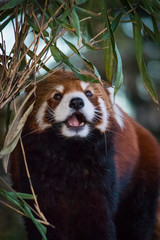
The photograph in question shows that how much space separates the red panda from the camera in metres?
1.56

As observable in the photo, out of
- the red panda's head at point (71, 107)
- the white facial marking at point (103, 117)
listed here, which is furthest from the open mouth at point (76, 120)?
the white facial marking at point (103, 117)

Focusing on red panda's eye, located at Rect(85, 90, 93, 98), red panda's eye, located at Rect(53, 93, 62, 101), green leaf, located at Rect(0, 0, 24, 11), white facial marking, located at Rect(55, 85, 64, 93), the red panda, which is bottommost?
the red panda

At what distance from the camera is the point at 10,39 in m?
1.60

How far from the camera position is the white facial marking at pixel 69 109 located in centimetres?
149

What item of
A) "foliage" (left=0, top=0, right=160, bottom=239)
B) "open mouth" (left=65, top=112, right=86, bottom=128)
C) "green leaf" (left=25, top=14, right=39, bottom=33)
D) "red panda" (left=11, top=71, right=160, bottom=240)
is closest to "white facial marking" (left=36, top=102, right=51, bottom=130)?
"red panda" (left=11, top=71, right=160, bottom=240)

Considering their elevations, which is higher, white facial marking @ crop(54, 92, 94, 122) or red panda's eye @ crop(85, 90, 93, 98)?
red panda's eye @ crop(85, 90, 93, 98)

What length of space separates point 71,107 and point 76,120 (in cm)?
6

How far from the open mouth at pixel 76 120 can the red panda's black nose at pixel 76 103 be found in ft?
0.08

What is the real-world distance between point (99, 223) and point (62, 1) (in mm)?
823

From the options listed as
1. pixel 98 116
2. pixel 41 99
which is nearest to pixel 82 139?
pixel 98 116

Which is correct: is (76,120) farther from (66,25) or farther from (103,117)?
(66,25)

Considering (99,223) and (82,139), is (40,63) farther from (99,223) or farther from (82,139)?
(99,223)

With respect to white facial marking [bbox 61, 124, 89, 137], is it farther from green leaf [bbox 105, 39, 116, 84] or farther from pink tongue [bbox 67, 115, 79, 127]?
green leaf [bbox 105, 39, 116, 84]

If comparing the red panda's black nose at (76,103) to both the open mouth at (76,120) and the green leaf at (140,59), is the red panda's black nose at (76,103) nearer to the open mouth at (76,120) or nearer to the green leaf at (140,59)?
the open mouth at (76,120)
